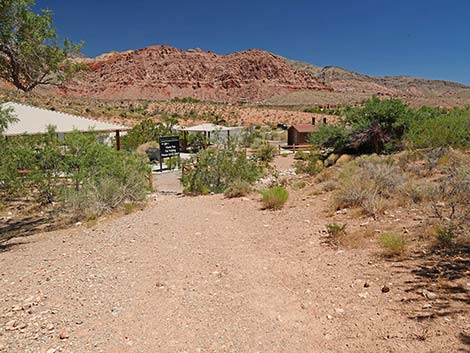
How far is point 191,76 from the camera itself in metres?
120

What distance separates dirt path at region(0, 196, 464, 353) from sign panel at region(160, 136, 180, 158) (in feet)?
37.4

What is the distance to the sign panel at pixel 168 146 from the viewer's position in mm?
19094

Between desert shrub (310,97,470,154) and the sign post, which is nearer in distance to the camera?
desert shrub (310,97,470,154)

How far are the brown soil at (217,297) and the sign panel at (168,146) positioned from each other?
11535 millimetres

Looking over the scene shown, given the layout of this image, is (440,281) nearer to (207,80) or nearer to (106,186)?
(106,186)

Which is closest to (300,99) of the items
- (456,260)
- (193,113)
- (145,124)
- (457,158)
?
(193,113)

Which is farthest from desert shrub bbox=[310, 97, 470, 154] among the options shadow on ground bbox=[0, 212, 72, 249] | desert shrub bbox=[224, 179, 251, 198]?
shadow on ground bbox=[0, 212, 72, 249]

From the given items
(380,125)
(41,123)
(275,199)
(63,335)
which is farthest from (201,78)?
(63,335)

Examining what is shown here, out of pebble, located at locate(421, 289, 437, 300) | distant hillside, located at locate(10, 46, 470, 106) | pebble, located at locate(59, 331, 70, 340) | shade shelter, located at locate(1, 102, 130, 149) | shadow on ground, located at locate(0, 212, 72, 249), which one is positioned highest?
distant hillside, located at locate(10, 46, 470, 106)

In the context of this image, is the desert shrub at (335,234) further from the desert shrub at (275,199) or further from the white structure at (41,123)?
the white structure at (41,123)

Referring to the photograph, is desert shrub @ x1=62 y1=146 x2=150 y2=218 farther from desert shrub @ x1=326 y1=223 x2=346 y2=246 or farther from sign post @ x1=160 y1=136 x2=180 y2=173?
sign post @ x1=160 y1=136 x2=180 y2=173

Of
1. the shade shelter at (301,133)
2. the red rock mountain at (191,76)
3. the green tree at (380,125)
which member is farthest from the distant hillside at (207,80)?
the green tree at (380,125)

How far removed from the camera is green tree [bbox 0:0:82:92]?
814cm

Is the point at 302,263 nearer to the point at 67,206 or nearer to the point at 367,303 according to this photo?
the point at 367,303
